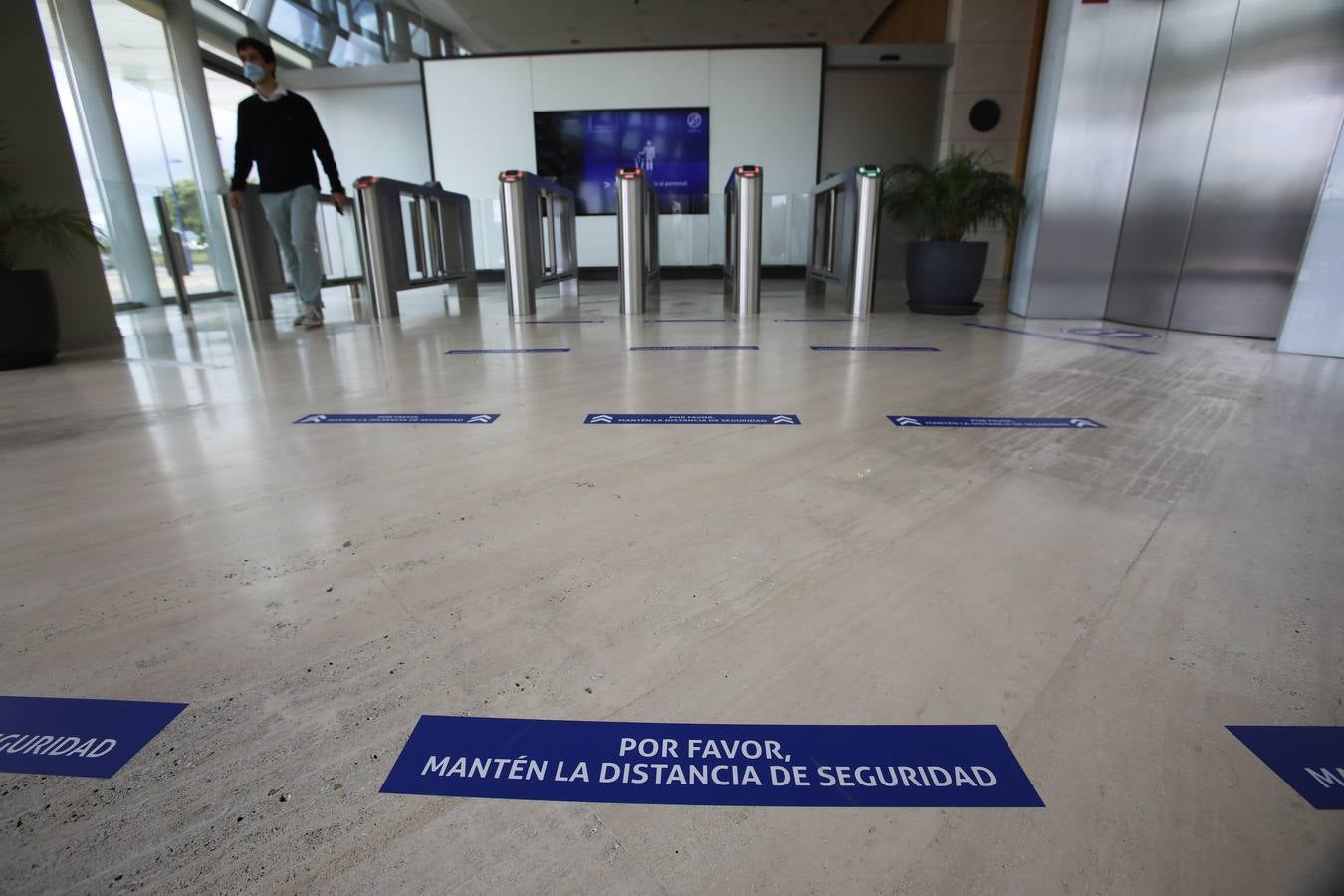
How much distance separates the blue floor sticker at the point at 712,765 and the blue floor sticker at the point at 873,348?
310 centimetres

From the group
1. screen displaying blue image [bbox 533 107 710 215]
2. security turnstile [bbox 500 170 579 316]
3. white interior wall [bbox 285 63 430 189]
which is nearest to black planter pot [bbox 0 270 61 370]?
security turnstile [bbox 500 170 579 316]

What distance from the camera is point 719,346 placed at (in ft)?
12.9

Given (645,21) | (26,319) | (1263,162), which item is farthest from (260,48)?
(645,21)

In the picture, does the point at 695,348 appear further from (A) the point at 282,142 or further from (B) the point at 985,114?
(B) the point at 985,114

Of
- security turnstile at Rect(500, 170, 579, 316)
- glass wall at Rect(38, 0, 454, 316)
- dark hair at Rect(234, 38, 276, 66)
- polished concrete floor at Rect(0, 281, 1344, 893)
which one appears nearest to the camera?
polished concrete floor at Rect(0, 281, 1344, 893)

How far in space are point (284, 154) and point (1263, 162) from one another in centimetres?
648

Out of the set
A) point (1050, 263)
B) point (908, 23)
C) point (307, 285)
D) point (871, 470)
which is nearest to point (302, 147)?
point (307, 285)

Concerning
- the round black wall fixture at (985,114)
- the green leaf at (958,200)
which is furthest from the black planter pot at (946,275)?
the round black wall fixture at (985,114)

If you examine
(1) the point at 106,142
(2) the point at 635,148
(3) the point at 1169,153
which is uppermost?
(2) the point at 635,148

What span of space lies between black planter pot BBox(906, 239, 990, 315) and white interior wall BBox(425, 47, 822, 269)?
407cm

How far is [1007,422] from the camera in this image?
2279 millimetres

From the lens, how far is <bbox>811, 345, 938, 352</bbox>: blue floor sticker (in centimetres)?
375

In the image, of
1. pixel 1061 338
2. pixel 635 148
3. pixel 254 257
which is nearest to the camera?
pixel 1061 338

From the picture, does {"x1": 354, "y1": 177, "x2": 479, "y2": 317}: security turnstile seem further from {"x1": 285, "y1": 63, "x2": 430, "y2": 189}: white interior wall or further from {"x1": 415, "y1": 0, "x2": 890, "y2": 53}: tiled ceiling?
{"x1": 415, "y1": 0, "x2": 890, "y2": 53}: tiled ceiling
